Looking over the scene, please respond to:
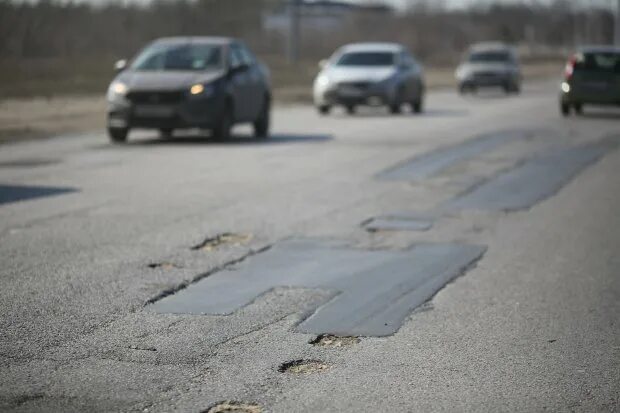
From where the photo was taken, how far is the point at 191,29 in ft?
304

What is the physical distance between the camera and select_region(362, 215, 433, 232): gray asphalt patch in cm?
1109

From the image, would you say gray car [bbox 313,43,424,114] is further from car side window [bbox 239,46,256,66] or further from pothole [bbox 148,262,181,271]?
pothole [bbox 148,262,181,271]

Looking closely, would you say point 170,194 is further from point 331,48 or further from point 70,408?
point 331,48

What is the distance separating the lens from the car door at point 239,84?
2192 cm

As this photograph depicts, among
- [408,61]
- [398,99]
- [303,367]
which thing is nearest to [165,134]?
[398,99]

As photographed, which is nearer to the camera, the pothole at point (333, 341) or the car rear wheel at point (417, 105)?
the pothole at point (333, 341)

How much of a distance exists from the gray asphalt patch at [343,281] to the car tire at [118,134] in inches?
447

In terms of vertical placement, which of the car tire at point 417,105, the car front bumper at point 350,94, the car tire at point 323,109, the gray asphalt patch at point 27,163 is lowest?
the car tire at point 417,105

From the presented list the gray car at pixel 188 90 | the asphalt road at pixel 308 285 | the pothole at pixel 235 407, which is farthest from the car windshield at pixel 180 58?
the pothole at pixel 235 407

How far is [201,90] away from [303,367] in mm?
15155

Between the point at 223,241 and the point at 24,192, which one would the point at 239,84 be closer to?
the point at 24,192

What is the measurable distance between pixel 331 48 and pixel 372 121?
83251 millimetres

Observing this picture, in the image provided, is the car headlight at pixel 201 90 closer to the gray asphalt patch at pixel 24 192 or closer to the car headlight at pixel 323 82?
the gray asphalt patch at pixel 24 192

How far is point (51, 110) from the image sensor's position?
31.9m
